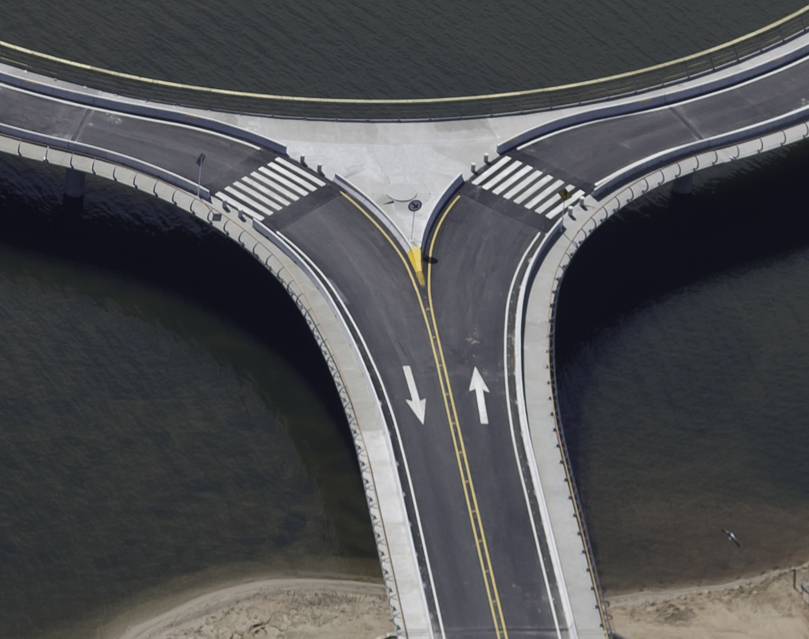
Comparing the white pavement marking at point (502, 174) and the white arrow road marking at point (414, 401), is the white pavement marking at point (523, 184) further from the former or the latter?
the white arrow road marking at point (414, 401)

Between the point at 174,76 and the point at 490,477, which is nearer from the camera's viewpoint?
the point at 490,477

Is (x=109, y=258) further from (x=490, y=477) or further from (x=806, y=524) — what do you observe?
(x=806, y=524)

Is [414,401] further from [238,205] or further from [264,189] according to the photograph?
[264,189]

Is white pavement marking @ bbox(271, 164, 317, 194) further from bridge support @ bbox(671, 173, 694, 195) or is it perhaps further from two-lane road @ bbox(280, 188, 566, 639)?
bridge support @ bbox(671, 173, 694, 195)

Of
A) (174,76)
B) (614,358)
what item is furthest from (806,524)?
(174,76)

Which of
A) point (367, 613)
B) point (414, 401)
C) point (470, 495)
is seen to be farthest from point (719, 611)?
point (414, 401)

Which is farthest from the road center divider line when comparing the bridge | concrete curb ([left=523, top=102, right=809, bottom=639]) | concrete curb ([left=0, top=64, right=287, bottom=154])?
concrete curb ([left=0, top=64, right=287, bottom=154])
